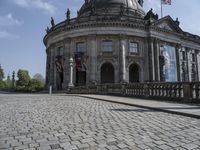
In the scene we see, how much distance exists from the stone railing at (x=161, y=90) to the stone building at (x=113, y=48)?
15.5 m

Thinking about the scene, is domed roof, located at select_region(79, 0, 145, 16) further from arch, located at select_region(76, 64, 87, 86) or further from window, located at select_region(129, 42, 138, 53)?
arch, located at select_region(76, 64, 87, 86)

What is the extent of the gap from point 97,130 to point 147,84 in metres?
12.6

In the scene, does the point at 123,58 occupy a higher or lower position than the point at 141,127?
higher

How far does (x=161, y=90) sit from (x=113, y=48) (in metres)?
25.2

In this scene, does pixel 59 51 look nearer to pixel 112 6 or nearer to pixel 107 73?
pixel 107 73

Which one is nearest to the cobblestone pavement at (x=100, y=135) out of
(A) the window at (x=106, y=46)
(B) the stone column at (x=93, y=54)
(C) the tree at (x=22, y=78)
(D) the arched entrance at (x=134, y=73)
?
(B) the stone column at (x=93, y=54)

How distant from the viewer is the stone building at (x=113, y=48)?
40.5m

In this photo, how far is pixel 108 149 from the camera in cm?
442

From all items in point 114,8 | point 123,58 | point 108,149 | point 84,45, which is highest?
point 114,8

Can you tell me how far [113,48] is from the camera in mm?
41125

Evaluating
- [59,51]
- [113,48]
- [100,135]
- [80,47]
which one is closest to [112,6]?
[113,48]

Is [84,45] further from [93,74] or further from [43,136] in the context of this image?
[43,136]

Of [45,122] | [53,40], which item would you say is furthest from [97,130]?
[53,40]

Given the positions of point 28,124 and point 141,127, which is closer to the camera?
point 141,127
